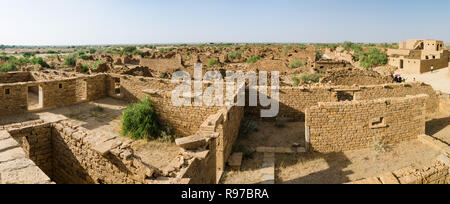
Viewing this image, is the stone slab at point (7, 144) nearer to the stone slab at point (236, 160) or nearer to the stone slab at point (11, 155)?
the stone slab at point (11, 155)

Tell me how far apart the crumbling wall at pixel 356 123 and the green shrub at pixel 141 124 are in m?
5.16

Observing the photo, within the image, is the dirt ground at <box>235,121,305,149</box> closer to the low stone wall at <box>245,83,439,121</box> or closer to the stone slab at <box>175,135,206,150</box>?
the low stone wall at <box>245,83,439,121</box>

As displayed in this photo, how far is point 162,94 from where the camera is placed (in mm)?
9969

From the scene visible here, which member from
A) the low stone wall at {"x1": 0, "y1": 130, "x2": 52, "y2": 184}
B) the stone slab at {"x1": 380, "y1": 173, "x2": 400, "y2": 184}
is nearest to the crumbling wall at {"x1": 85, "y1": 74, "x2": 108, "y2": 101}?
the low stone wall at {"x1": 0, "y1": 130, "x2": 52, "y2": 184}

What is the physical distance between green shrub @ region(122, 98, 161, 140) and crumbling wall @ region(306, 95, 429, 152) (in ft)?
16.9

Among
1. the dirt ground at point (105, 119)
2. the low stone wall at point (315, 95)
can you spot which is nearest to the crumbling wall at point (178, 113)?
the dirt ground at point (105, 119)

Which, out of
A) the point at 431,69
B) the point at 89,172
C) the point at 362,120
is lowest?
the point at 89,172

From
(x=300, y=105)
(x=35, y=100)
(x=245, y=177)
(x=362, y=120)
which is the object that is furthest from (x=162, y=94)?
(x=35, y=100)

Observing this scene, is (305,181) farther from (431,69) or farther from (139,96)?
(431,69)

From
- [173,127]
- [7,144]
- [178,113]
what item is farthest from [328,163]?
[7,144]

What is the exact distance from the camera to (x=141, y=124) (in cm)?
973

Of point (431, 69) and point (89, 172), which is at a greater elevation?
point (431, 69)
